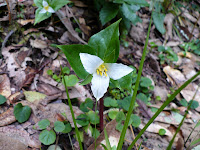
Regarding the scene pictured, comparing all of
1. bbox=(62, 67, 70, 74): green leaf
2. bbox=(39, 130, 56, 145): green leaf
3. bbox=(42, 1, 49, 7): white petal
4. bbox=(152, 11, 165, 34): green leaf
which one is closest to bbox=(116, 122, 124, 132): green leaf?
bbox=(39, 130, 56, 145): green leaf

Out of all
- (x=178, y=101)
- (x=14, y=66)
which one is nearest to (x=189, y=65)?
(x=178, y=101)

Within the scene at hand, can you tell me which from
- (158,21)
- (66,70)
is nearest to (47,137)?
(66,70)

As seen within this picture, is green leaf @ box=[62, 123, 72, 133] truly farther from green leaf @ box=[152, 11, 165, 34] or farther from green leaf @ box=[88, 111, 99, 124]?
green leaf @ box=[152, 11, 165, 34]

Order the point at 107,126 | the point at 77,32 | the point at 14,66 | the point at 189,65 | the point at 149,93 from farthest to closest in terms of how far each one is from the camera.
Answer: the point at 189,65 → the point at 77,32 → the point at 149,93 → the point at 14,66 → the point at 107,126

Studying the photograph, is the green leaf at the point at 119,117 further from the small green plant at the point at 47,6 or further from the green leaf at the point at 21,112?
the small green plant at the point at 47,6

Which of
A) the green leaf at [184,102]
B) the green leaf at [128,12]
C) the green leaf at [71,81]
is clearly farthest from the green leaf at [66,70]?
the green leaf at [184,102]

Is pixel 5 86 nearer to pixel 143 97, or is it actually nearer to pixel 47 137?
pixel 47 137

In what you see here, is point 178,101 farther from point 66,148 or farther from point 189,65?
point 66,148
